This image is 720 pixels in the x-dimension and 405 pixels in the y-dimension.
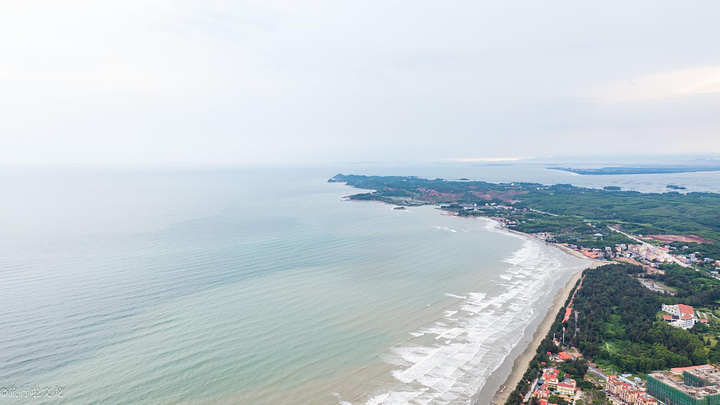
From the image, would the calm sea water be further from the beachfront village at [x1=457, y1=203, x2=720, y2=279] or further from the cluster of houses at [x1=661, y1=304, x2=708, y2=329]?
the cluster of houses at [x1=661, y1=304, x2=708, y2=329]

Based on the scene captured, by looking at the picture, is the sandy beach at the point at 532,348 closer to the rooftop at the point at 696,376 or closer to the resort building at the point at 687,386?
the resort building at the point at 687,386

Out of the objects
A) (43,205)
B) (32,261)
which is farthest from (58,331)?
(43,205)

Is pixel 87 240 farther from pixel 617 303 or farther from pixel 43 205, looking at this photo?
pixel 617 303

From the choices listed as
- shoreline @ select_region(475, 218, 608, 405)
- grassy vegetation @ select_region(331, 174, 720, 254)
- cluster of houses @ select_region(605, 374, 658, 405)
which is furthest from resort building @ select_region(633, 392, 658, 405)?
grassy vegetation @ select_region(331, 174, 720, 254)

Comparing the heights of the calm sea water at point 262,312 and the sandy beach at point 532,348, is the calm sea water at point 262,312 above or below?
above

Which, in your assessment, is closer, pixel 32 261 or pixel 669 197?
pixel 32 261

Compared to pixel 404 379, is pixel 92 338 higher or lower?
higher

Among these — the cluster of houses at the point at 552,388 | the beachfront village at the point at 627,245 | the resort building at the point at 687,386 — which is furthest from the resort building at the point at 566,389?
the beachfront village at the point at 627,245
